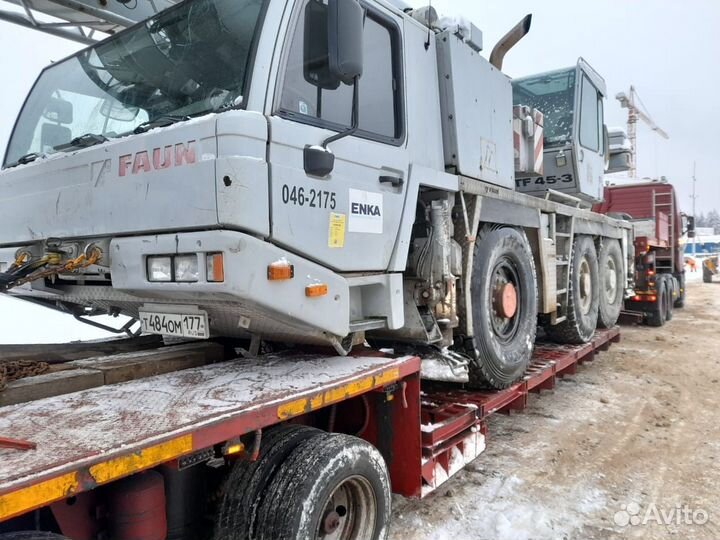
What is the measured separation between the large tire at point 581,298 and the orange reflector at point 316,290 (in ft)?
14.1

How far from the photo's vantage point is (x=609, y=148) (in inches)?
333

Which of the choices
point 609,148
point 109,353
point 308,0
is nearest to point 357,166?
point 308,0

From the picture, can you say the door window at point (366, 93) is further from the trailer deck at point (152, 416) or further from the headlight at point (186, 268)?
the trailer deck at point (152, 416)

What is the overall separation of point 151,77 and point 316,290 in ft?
4.71

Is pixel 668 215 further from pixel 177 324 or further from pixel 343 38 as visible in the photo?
pixel 177 324

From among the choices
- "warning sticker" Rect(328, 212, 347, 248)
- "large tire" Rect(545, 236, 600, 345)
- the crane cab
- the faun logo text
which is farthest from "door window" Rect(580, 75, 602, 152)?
the faun logo text

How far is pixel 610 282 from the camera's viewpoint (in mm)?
8047

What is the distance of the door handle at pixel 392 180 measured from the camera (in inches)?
123

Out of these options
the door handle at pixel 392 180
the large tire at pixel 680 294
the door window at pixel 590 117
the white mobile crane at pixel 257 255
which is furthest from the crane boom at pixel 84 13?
the large tire at pixel 680 294

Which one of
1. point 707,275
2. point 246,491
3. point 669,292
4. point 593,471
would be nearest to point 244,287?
point 246,491

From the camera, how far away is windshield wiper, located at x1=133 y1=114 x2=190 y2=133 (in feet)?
8.28

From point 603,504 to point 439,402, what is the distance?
3.98 feet

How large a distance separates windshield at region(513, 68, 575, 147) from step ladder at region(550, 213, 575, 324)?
1.15 meters

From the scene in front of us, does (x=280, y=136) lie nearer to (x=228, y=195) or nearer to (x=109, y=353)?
(x=228, y=195)
